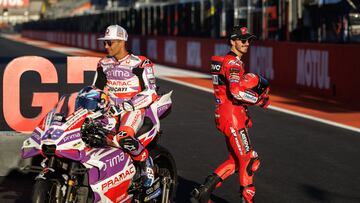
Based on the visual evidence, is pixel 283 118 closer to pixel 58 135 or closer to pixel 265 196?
pixel 265 196

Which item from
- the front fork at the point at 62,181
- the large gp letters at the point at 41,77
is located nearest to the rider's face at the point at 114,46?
the front fork at the point at 62,181

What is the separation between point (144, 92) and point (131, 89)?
0.20 meters

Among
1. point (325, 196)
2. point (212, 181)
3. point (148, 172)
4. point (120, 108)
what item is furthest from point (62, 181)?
point (325, 196)

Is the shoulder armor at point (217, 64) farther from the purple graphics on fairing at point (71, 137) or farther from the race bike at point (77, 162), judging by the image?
the purple graphics on fairing at point (71, 137)

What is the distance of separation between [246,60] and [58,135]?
68.5 feet

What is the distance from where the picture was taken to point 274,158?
1225 cm

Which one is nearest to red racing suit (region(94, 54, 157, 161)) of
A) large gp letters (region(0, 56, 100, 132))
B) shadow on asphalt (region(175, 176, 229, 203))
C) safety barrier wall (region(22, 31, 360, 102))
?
shadow on asphalt (region(175, 176, 229, 203))

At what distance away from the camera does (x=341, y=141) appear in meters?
14.1

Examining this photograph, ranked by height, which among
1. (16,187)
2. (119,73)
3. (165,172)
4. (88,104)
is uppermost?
(119,73)

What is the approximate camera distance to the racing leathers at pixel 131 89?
7734 millimetres

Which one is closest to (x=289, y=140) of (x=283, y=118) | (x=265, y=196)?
(x=283, y=118)

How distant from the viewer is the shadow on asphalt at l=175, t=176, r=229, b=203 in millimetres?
9227

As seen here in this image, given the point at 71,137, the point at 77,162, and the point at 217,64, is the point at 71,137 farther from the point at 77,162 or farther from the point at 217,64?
the point at 217,64

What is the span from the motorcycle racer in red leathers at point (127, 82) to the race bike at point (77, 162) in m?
0.26
